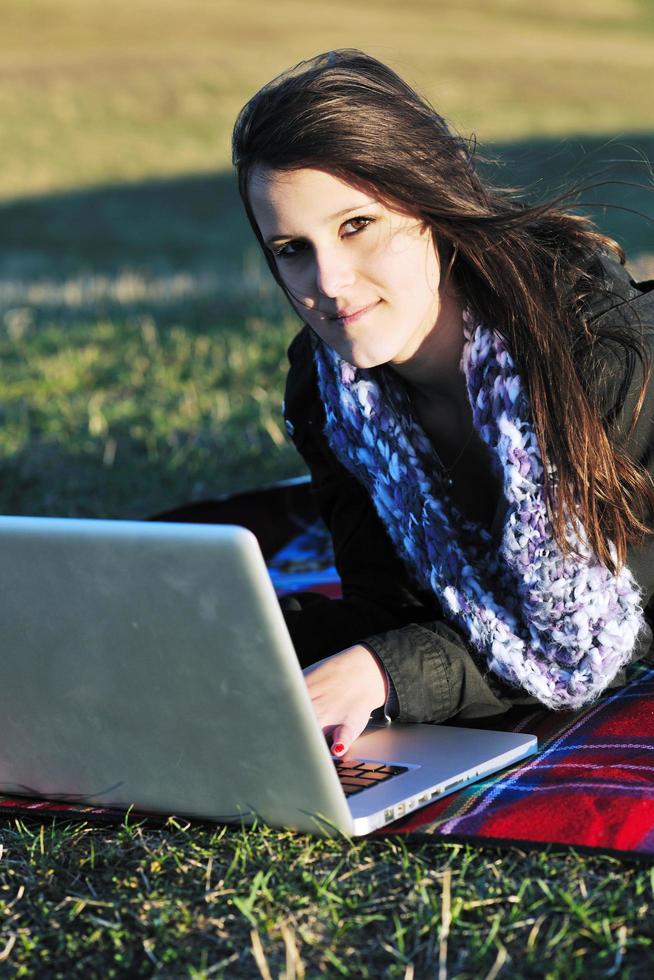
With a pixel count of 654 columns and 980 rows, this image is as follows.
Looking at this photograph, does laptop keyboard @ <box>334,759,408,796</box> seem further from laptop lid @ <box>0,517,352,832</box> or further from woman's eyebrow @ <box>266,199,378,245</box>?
woman's eyebrow @ <box>266,199,378,245</box>

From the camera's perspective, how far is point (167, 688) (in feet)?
6.77

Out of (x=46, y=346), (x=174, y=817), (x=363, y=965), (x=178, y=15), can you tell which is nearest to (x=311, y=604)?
(x=174, y=817)

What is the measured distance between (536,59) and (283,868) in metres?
29.1

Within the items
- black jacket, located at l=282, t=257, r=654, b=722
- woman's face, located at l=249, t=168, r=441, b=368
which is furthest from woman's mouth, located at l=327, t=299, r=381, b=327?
black jacket, located at l=282, t=257, r=654, b=722

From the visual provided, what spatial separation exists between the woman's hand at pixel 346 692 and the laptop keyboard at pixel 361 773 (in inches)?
1.2

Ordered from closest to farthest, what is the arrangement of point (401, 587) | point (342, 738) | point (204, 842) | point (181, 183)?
point (204, 842) < point (342, 738) < point (401, 587) < point (181, 183)

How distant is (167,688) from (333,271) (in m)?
0.89

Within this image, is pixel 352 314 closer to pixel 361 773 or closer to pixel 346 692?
pixel 346 692

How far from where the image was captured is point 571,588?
2707 mm

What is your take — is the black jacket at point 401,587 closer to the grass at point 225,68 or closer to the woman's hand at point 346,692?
the woman's hand at point 346,692

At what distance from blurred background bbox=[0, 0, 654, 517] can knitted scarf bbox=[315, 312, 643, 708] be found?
522mm

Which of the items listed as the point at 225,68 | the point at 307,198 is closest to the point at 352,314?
the point at 307,198

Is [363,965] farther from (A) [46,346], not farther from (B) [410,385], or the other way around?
(A) [46,346]

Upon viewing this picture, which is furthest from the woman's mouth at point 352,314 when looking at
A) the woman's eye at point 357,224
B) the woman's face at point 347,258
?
the woman's eye at point 357,224
